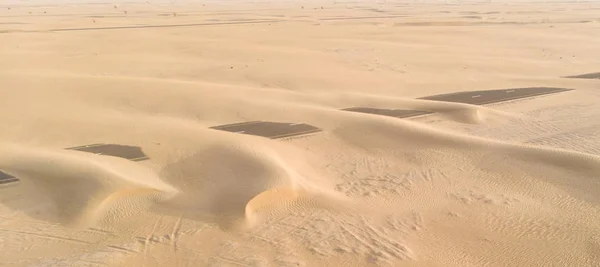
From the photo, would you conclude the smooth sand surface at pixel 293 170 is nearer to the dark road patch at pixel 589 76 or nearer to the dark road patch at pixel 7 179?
the dark road patch at pixel 7 179

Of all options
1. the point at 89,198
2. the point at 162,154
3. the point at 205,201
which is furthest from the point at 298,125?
the point at 89,198

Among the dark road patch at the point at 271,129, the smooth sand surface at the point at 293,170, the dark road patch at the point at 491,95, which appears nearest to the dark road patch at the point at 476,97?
the dark road patch at the point at 491,95

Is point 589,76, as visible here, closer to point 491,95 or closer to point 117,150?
point 491,95

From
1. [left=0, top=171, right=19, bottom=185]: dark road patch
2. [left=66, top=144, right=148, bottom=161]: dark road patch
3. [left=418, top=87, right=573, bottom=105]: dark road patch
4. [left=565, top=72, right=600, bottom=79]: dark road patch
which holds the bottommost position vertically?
[left=66, top=144, right=148, bottom=161]: dark road patch

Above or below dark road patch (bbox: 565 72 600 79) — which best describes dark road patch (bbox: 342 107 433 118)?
below

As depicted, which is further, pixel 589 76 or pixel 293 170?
pixel 589 76

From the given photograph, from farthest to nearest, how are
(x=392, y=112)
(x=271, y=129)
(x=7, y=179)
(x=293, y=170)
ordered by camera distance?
(x=392, y=112)
(x=271, y=129)
(x=293, y=170)
(x=7, y=179)

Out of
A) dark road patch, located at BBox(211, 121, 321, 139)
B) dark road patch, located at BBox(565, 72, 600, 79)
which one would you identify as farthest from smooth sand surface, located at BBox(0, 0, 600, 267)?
dark road patch, located at BBox(565, 72, 600, 79)

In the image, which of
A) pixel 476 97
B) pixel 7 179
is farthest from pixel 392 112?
pixel 7 179

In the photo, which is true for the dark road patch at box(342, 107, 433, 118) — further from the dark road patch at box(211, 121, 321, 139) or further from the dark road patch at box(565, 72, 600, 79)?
the dark road patch at box(565, 72, 600, 79)
